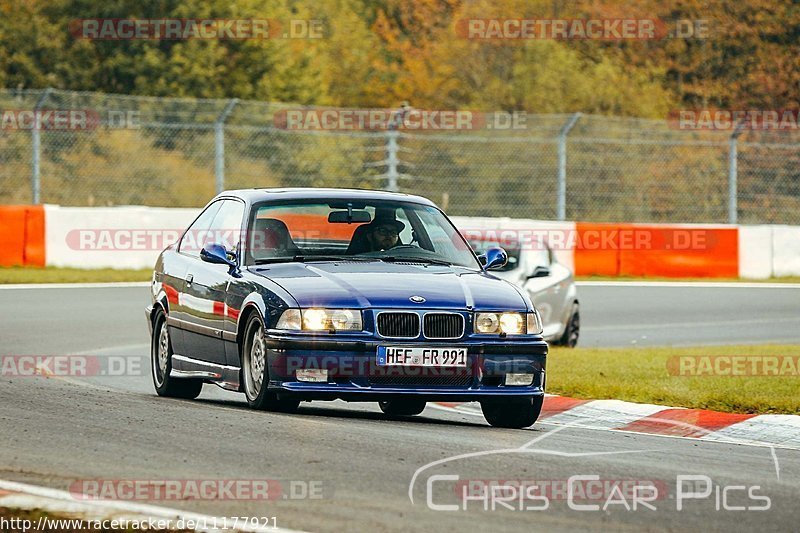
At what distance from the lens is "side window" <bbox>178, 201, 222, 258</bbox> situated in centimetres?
1198

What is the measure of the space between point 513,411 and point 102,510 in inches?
168

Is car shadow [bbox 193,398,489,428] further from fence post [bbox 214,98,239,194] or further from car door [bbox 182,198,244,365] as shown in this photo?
fence post [bbox 214,98,239,194]

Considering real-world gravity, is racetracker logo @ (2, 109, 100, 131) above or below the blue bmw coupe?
above

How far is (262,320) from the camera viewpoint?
33.0 ft

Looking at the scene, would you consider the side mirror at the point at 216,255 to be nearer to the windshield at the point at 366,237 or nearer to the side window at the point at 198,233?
the windshield at the point at 366,237

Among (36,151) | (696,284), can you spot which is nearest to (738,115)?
(696,284)

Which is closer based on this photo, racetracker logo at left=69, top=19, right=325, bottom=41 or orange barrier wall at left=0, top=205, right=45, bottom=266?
orange barrier wall at left=0, top=205, right=45, bottom=266

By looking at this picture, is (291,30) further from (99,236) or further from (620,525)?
(620,525)

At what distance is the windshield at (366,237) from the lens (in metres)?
11.0

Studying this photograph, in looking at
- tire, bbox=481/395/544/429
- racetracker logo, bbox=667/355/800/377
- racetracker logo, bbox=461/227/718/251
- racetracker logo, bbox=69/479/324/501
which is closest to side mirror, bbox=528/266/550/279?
racetracker logo, bbox=667/355/800/377

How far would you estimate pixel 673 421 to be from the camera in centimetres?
1121

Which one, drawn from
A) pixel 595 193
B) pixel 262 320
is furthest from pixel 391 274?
pixel 595 193

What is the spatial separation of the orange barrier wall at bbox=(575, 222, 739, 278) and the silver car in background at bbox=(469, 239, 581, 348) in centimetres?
1003

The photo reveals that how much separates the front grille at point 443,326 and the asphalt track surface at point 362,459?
0.57m
